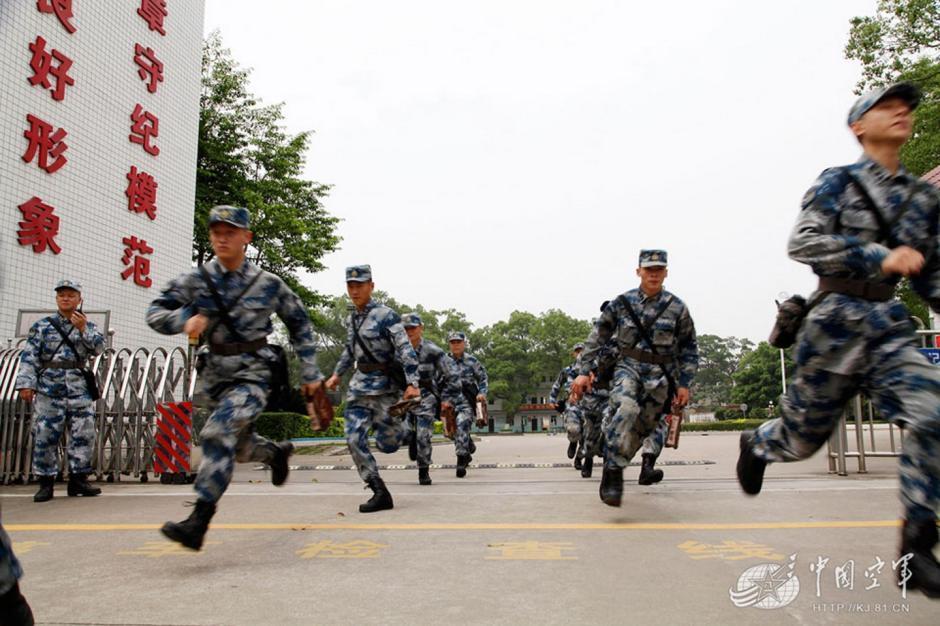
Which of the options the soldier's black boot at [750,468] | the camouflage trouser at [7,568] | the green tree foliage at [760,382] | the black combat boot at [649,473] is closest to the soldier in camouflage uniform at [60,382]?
the camouflage trouser at [7,568]

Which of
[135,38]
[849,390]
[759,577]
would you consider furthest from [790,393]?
[135,38]

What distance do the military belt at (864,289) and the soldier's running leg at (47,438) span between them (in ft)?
24.6

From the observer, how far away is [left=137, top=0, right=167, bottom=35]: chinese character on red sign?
16.0 metres

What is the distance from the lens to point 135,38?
618 inches

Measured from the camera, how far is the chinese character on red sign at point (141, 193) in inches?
602

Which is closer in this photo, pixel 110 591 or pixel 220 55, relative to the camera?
pixel 110 591

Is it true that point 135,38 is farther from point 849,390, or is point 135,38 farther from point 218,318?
point 849,390

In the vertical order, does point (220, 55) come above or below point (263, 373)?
above

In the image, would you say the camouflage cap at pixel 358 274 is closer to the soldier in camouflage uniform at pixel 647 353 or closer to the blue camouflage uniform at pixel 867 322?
the soldier in camouflage uniform at pixel 647 353

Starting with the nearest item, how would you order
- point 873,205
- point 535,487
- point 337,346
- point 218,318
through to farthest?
point 873,205 → point 218,318 → point 535,487 → point 337,346

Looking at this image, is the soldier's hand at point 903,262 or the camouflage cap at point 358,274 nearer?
the soldier's hand at point 903,262

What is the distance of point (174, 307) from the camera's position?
4.59 metres

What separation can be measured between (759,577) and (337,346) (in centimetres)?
7650

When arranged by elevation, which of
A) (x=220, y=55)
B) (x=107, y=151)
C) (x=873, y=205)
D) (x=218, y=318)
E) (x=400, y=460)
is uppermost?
(x=220, y=55)
